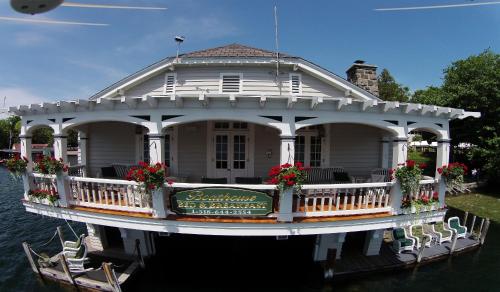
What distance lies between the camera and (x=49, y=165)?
705 centimetres

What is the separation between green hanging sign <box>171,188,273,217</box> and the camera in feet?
20.4

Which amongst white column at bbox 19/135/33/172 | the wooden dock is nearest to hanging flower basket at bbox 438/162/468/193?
the wooden dock

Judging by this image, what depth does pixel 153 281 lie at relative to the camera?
7918mm

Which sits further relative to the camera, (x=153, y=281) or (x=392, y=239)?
(x=392, y=239)

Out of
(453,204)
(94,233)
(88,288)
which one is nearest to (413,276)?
(88,288)

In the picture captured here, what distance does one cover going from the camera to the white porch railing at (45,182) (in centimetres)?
736

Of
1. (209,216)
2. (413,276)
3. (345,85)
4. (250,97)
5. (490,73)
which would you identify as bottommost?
(413,276)

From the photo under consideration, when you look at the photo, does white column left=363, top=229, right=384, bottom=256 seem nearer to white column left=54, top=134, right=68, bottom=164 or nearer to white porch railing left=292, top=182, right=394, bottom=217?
white porch railing left=292, top=182, right=394, bottom=217

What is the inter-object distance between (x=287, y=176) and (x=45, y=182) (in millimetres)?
6682

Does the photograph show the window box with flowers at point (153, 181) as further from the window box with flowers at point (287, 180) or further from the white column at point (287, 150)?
the white column at point (287, 150)

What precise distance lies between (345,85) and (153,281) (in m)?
9.17

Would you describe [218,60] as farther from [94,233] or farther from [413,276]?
[413,276]

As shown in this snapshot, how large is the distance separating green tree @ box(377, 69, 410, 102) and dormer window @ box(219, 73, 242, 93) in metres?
38.4

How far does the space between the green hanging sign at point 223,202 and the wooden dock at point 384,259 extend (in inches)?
146
